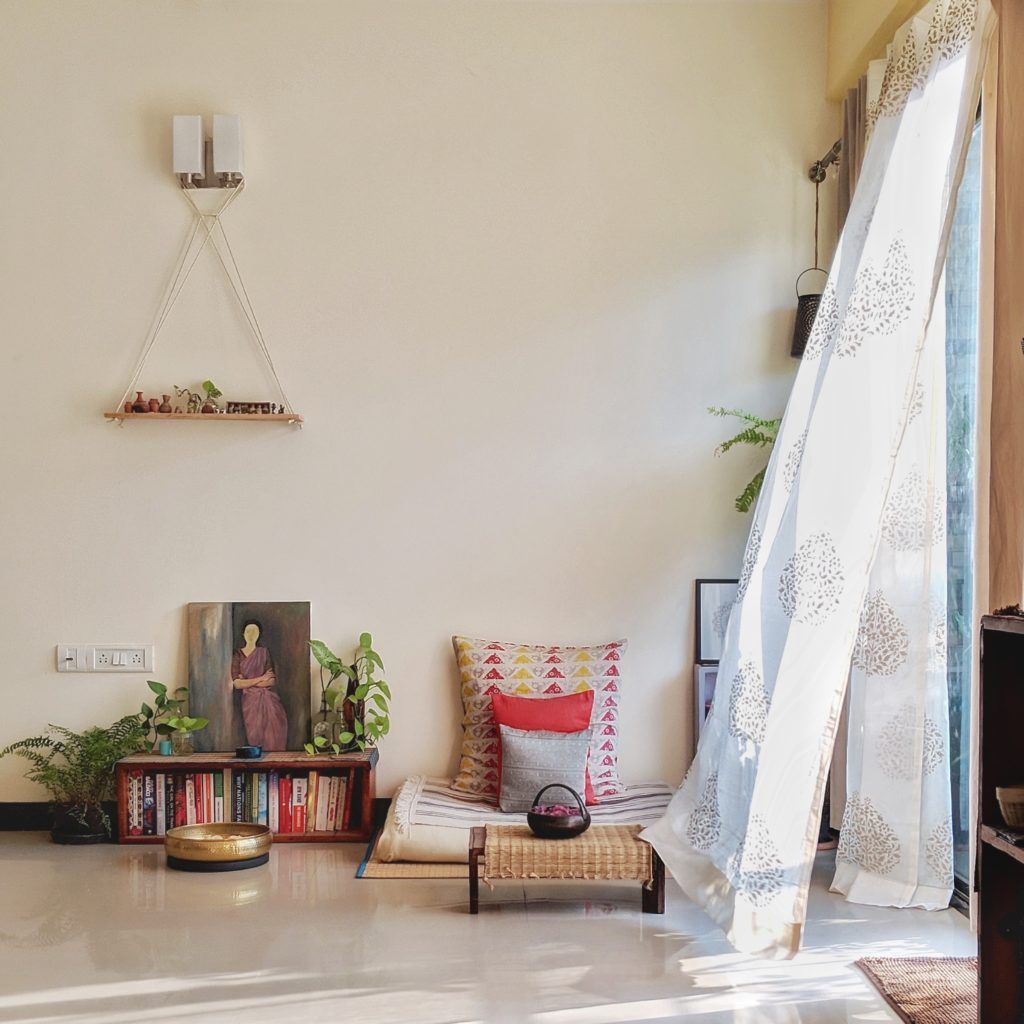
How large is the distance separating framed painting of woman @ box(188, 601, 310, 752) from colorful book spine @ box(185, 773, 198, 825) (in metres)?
0.18

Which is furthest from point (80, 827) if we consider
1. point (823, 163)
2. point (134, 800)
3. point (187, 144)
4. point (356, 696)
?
point (823, 163)

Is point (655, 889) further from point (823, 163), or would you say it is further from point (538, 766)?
point (823, 163)

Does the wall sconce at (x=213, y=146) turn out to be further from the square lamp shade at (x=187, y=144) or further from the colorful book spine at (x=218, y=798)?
the colorful book spine at (x=218, y=798)

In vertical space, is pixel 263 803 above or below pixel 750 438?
below

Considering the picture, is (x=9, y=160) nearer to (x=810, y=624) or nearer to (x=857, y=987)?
(x=810, y=624)

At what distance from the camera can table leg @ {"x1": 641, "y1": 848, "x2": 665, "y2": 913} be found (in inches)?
141

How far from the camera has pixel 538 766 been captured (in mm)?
4340

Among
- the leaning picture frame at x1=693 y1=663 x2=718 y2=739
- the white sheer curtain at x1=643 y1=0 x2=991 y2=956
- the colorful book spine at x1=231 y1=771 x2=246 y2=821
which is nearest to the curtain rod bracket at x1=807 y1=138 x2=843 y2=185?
the white sheer curtain at x1=643 y1=0 x2=991 y2=956

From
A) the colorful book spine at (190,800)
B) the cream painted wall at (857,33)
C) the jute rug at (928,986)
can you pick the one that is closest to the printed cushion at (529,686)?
the colorful book spine at (190,800)

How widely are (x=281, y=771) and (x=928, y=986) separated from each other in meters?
2.51

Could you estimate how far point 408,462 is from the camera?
15.6ft

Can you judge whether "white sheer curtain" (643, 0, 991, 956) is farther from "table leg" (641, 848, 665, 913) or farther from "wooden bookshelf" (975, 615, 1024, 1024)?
"wooden bookshelf" (975, 615, 1024, 1024)

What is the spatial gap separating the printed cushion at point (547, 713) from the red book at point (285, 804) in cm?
81

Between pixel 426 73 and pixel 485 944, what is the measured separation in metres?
3.32
